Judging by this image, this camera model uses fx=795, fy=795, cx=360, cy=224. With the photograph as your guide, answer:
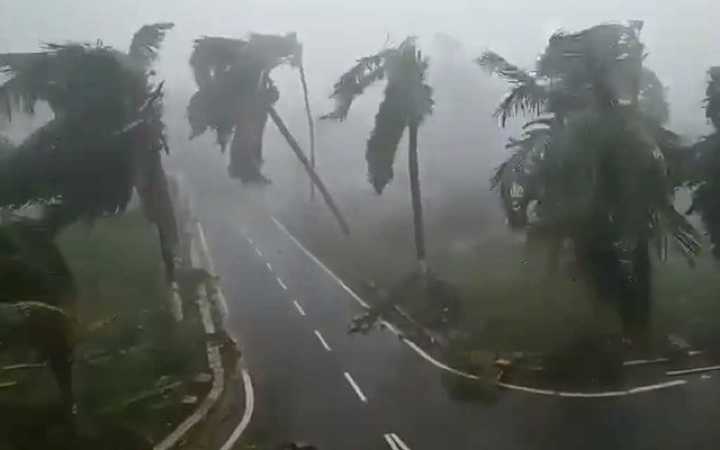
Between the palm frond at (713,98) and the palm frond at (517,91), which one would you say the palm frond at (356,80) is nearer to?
the palm frond at (517,91)

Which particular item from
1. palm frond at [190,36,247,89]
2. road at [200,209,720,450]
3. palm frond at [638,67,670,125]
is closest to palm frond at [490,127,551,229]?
palm frond at [638,67,670,125]

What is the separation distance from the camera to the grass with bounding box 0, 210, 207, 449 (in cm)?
490

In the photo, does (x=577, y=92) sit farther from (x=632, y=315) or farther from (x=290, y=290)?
(x=290, y=290)

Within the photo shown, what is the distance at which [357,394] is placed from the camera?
5727 mm

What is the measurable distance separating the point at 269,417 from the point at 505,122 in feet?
11.4

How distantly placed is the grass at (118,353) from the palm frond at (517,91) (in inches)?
130

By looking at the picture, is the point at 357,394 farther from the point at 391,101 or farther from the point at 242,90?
the point at 391,101

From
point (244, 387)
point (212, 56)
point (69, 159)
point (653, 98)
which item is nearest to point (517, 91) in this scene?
point (653, 98)

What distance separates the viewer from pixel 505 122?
7.21 metres

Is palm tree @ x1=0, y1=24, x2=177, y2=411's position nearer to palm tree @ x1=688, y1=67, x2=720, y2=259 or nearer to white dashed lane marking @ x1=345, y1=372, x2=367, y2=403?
white dashed lane marking @ x1=345, y1=372, x2=367, y2=403

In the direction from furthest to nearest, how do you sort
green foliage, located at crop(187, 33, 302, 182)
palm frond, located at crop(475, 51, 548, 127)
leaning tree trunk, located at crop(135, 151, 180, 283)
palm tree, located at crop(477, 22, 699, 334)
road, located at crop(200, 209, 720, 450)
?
palm frond, located at crop(475, 51, 548, 127) → green foliage, located at crop(187, 33, 302, 182) → palm tree, located at crop(477, 22, 699, 334) → leaning tree trunk, located at crop(135, 151, 180, 283) → road, located at crop(200, 209, 720, 450)

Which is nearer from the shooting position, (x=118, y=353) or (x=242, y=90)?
(x=118, y=353)

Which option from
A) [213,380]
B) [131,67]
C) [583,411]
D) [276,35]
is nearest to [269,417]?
[213,380]

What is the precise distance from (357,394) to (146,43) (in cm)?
323
